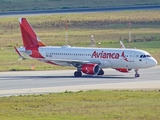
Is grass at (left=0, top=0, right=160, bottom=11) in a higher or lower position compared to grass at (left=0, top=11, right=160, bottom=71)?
higher

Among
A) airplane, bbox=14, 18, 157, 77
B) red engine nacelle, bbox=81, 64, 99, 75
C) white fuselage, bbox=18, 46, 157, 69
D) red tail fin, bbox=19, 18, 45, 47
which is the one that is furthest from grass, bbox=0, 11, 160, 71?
red engine nacelle, bbox=81, 64, 99, 75

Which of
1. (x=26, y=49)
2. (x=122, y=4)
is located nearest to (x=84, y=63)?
(x=26, y=49)

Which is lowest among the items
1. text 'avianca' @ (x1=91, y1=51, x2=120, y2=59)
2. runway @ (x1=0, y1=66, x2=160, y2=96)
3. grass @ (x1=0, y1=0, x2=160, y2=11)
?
runway @ (x1=0, y1=66, x2=160, y2=96)

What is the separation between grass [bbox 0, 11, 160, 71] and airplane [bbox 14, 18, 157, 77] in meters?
4.00

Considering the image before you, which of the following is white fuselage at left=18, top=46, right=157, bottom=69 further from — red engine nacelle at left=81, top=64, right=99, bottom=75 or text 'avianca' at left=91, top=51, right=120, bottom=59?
red engine nacelle at left=81, top=64, right=99, bottom=75

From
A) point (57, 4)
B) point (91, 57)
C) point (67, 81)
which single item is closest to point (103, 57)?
point (91, 57)

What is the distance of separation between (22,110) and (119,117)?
19.1 ft

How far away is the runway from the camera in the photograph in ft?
160

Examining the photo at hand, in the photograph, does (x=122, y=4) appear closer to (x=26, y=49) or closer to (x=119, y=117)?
(x=26, y=49)

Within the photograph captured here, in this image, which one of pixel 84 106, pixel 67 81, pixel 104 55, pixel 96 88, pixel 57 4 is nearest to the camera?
pixel 84 106

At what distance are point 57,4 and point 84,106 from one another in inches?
4208

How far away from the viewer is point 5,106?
38.2m

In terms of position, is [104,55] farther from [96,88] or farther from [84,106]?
[84,106]

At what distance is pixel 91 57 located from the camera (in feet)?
194
